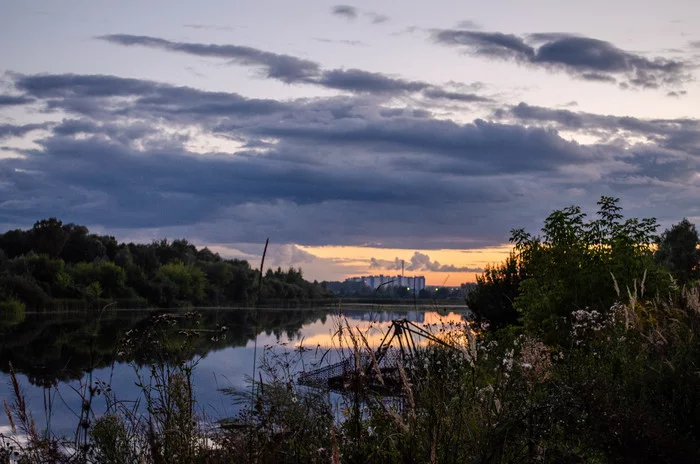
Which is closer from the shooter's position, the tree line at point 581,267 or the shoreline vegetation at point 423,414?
the shoreline vegetation at point 423,414

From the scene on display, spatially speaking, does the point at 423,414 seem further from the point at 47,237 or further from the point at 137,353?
the point at 47,237

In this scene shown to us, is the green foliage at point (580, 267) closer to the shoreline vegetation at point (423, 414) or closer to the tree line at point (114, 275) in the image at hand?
the shoreline vegetation at point (423, 414)

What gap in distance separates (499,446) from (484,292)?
78.2ft

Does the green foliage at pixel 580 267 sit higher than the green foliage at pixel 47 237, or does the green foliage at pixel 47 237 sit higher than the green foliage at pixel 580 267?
the green foliage at pixel 47 237

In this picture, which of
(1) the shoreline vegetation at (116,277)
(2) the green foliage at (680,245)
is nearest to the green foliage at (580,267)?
(1) the shoreline vegetation at (116,277)

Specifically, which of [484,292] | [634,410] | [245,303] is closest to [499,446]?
[634,410]

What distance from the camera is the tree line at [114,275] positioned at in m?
58.6

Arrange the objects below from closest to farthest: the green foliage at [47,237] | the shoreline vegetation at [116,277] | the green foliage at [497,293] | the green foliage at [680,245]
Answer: the green foliage at [497,293], the green foliage at [680,245], the shoreline vegetation at [116,277], the green foliage at [47,237]

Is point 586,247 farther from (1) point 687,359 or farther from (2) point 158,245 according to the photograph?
(2) point 158,245

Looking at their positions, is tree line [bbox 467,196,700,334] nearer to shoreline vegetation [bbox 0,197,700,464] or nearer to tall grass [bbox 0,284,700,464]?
shoreline vegetation [bbox 0,197,700,464]

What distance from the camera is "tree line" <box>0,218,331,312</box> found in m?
58.6

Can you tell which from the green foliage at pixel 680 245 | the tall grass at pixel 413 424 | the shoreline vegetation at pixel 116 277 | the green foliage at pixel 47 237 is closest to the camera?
the tall grass at pixel 413 424

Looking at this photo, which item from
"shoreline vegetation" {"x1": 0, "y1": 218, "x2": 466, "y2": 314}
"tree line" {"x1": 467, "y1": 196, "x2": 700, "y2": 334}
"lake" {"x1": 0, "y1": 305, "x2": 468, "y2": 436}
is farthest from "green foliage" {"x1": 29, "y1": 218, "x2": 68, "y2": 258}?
"tree line" {"x1": 467, "y1": 196, "x2": 700, "y2": 334}

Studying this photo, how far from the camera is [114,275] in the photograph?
6688 centimetres
